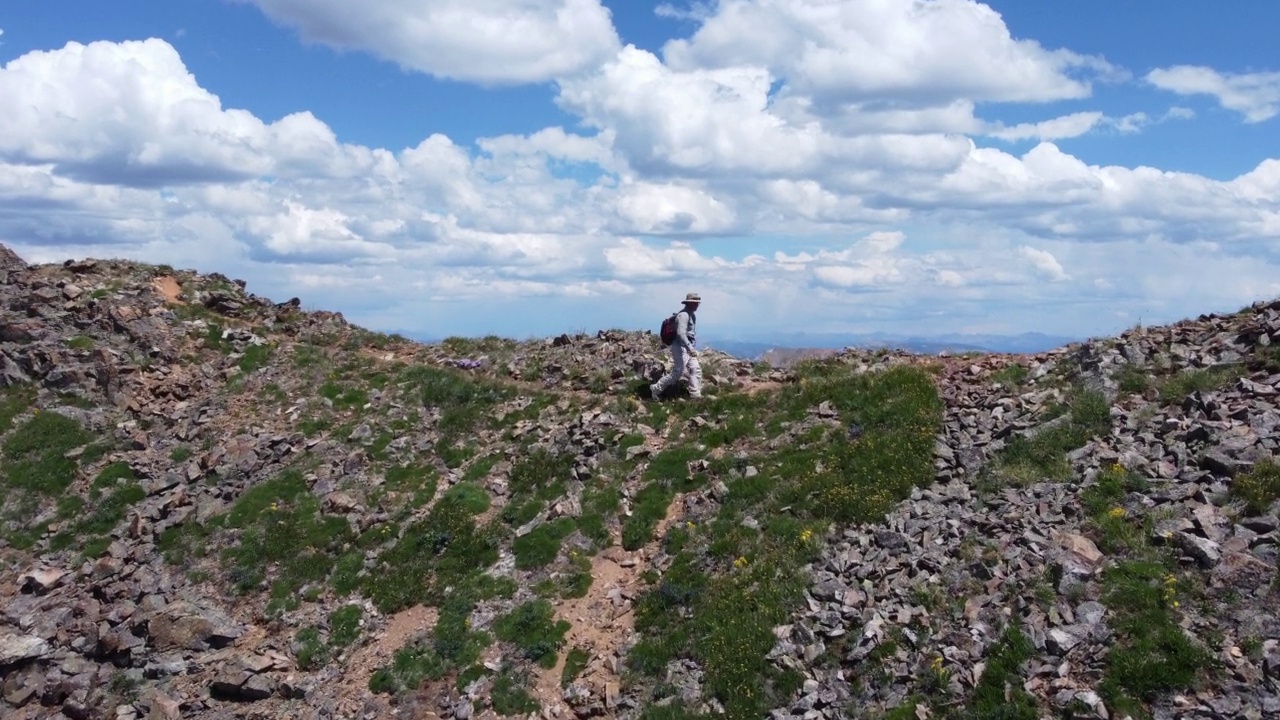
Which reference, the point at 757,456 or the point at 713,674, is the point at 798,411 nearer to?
the point at 757,456

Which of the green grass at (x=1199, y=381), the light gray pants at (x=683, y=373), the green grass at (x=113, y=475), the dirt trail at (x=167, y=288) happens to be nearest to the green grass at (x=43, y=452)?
the green grass at (x=113, y=475)

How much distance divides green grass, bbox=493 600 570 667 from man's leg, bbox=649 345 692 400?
981cm

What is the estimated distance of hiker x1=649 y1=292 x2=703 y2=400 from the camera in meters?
27.2

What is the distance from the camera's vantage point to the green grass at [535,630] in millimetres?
18469

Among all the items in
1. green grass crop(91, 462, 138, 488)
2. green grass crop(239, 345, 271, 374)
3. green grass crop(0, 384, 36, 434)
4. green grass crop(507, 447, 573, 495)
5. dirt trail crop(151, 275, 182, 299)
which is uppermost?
dirt trail crop(151, 275, 182, 299)

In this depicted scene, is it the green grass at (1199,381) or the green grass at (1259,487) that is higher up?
the green grass at (1199,381)

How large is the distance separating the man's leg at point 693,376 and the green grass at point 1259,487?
15.2m

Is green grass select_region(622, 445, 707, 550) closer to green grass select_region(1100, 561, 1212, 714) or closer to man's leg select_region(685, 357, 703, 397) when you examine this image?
man's leg select_region(685, 357, 703, 397)

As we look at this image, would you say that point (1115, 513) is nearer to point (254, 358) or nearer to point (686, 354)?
point (686, 354)

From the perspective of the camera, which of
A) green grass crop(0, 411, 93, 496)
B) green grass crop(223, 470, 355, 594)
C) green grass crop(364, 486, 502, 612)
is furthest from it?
green grass crop(0, 411, 93, 496)

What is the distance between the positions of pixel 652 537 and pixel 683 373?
7.33 metres

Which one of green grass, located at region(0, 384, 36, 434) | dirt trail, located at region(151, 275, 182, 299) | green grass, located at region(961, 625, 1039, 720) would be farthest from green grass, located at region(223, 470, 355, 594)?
green grass, located at region(961, 625, 1039, 720)

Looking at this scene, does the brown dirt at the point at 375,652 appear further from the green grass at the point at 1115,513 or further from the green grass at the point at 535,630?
the green grass at the point at 1115,513

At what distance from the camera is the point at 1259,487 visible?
51.7 ft
